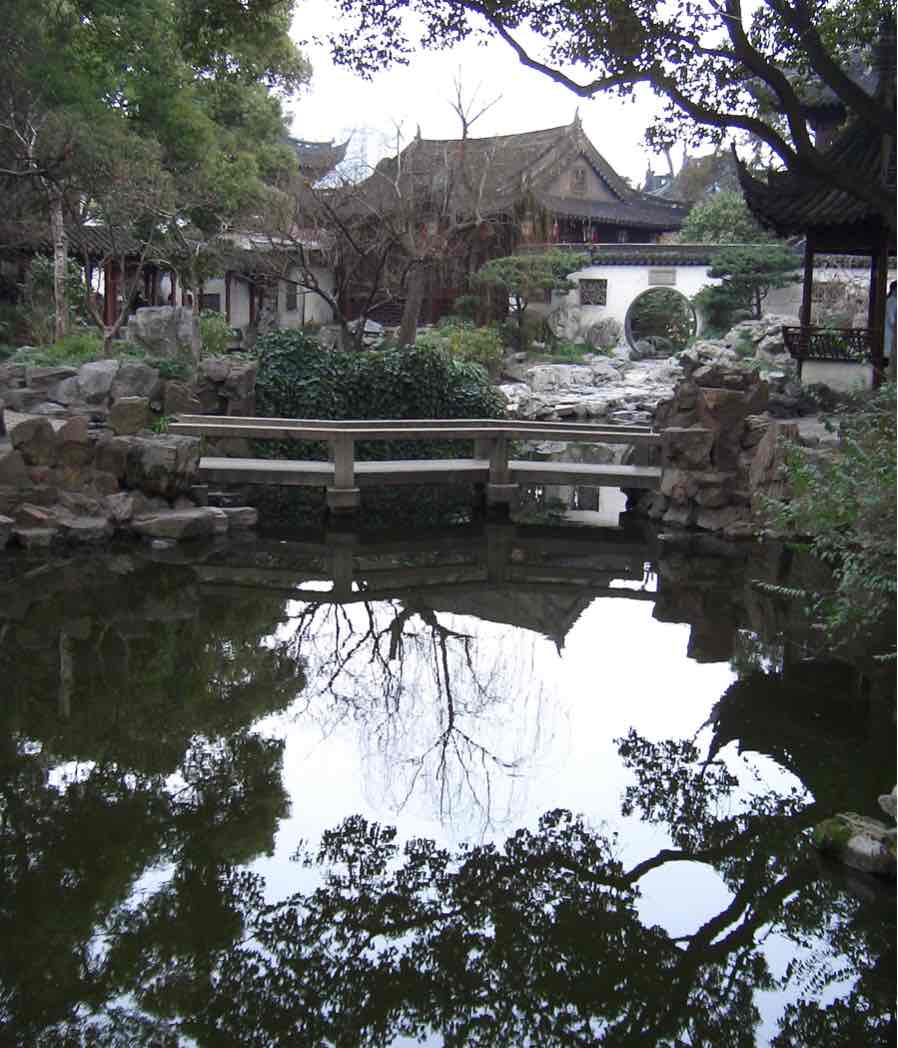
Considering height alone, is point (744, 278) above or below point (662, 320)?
above

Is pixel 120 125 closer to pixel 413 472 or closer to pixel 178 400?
pixel 178 400

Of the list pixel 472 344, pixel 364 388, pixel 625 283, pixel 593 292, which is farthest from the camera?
pixel 593 292

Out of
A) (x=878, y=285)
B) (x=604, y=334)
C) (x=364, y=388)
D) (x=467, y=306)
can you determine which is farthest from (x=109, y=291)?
(x=878, y=285)

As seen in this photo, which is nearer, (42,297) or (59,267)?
(59,267)

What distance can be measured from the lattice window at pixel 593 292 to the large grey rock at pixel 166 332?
507 inches

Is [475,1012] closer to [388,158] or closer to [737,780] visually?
[737,780]

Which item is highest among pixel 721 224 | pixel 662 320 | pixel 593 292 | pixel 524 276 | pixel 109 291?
pixel 721 224

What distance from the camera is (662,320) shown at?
31.2 meters

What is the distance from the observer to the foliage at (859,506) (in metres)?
4.72

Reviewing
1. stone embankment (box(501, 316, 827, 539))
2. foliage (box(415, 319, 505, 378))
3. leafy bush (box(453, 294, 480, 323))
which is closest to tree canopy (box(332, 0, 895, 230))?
stone embankment (box(501, 316, 827, 539))

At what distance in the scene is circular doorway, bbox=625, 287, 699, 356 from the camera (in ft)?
95.5

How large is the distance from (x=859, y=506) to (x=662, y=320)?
27.1 m

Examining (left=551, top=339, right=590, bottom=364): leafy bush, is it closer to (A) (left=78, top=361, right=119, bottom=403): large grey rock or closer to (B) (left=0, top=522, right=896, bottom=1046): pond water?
(A) (left=78, top=361, right=119, bottom=403): large grey rock

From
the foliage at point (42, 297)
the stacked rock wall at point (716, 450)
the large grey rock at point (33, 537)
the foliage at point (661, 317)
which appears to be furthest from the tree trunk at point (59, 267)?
the foliage at point (661, 317)
